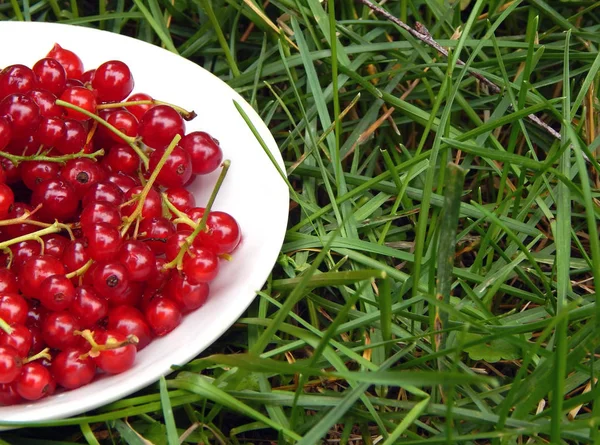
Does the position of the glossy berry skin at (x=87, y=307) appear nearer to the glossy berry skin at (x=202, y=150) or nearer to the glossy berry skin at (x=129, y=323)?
the glossy berry skin at (x=129, y=323)

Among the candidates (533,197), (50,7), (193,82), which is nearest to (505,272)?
(533,197)

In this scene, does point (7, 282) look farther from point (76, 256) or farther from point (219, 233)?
point (219, 233)

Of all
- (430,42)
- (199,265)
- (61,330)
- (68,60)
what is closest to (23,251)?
(61,330)

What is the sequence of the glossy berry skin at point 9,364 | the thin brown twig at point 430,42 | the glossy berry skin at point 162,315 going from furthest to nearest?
1. the thin brown twig at point 430,42
2. the glossy berry skin at point 162,315
3. the glossy berry skin at point 9,364

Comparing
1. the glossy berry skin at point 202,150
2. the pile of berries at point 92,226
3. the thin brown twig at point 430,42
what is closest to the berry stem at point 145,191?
the pile of berries at point 92,226

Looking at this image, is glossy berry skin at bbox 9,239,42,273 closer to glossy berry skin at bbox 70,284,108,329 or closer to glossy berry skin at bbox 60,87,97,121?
glossy berry skin at bbox 70,284,108,329

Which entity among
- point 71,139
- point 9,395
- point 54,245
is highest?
point 71,139
